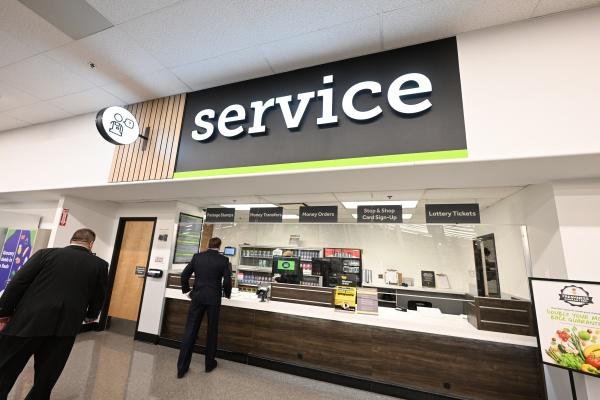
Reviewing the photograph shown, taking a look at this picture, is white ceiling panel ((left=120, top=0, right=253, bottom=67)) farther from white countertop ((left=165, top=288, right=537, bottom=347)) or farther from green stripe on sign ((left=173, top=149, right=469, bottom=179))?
white countertop ((left=165, top=288, right=537, bottom=347))

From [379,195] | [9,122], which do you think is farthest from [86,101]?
[379,195]

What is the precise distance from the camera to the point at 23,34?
3068 mm

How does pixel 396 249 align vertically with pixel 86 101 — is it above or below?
below

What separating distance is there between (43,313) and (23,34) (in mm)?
3228

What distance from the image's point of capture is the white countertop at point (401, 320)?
2975 mm

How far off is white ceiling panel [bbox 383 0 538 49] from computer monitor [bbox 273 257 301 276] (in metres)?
3.62

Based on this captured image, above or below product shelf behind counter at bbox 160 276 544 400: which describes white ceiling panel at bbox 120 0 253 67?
above

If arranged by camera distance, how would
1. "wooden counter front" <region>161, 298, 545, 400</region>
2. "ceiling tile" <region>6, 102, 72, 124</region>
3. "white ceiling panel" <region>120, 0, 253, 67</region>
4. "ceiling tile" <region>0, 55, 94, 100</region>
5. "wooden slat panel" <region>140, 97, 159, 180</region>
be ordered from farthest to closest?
"ceiling tile" <region>6, 102, 72, 124</region> → "wooden slat panel" <region>140, 97, 159, 180</region> → "ceiling tile" <region>0, 55, 94, 100</region> → "wooden counter front" <region>161, 298, 545, 400</region> → "white ceiling panel" <region>120, 0, 253, 67</region>

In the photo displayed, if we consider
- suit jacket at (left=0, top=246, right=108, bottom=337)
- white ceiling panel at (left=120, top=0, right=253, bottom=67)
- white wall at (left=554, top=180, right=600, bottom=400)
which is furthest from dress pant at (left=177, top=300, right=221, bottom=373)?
white wall at (left=554, top=180, right=600, bottom=400)

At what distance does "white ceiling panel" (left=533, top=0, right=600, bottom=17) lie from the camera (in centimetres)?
237

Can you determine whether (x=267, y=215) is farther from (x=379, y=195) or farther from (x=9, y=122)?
(x=9, y=122)

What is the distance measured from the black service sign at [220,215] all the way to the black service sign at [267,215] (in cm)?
43

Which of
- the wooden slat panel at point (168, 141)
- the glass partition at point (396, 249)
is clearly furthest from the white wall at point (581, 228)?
the wooden slat panel at point (168, 141)

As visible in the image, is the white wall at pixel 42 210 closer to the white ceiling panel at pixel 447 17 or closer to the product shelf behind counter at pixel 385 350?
the product shelf behind counter at pixel 385 350
